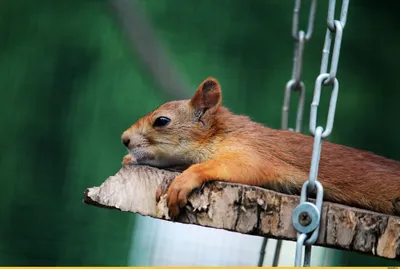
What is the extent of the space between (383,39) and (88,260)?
1.77 meters

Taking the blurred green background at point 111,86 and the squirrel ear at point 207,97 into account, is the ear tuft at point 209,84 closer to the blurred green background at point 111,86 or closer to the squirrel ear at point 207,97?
the squirrel ear at point 207,97

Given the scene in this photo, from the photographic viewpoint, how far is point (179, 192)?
1339mm

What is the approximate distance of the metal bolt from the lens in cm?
125

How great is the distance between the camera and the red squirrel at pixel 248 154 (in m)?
1.53

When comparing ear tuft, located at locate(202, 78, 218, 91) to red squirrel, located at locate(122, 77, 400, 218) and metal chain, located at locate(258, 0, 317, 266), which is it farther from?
metal chain, located at locate(258, 0, 317, 266)

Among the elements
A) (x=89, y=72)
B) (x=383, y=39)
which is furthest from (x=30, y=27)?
(x=383, y=39)

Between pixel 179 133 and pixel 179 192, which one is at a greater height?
pixel 179 133

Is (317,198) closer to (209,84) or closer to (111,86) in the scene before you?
(209,84)

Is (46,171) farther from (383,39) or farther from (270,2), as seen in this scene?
(383,39)

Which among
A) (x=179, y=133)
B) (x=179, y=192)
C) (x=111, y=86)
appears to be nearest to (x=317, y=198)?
(x=179, y=192)

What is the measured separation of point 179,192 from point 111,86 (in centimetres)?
184

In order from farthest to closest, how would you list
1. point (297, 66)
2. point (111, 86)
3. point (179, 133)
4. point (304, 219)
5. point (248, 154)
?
point (111, 86) < point (297, 66) < point (179, 133) < point (248, 154) < point (304, 219)

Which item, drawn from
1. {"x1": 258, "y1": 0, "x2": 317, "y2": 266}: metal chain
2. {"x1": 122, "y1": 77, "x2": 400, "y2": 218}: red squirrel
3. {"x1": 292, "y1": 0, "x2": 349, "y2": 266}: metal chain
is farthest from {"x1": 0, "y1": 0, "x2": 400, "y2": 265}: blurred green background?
{"x1": 292, "y1": 0, "x2": 349, "y2": 266}: metal chain

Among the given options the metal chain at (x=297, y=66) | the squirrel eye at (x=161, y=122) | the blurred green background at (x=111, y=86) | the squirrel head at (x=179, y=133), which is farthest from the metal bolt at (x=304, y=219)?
the blurred green background at (x=111, y=86)
